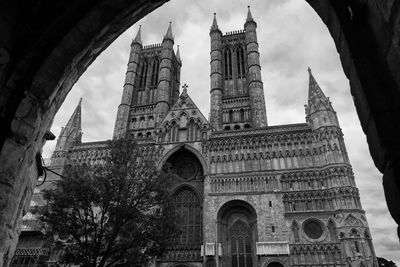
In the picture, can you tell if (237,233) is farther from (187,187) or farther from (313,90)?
(313,90)

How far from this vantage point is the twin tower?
38.6 m

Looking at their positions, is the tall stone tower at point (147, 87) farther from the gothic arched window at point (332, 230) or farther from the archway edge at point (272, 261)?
the gothic arched window at point (332, 230)

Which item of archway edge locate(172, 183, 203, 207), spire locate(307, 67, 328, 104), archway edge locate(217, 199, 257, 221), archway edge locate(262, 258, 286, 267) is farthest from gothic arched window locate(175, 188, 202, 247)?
spire locate(307, 67, 328, 104)

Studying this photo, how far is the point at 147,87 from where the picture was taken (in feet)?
150

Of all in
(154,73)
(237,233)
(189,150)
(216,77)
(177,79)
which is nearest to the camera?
(237,233)

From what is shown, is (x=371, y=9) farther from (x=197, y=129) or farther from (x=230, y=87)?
(x=230, y=87)

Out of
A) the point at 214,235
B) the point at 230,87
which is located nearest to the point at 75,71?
the point at 214,235

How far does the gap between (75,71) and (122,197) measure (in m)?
11.0

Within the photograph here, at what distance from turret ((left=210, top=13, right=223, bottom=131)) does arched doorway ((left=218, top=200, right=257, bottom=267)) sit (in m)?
12.8

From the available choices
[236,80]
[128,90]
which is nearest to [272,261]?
[236,80]

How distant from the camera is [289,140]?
1026 inches

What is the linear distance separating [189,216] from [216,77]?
73.9ft

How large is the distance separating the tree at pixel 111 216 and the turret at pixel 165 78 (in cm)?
2435

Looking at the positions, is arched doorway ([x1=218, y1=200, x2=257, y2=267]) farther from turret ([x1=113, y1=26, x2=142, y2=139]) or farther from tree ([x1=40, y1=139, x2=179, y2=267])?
turret ([x1=113, y1=26, x2=142, y2=139])
